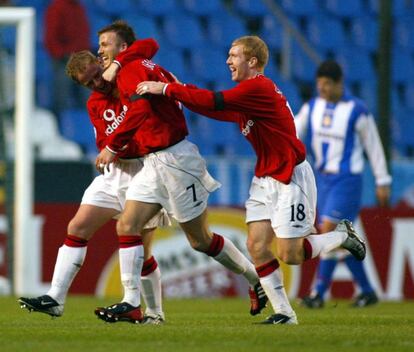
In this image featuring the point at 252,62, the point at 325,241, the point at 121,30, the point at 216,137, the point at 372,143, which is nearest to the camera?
the point at 252,62

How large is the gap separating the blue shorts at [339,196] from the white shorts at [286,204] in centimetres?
319

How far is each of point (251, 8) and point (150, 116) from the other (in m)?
10.0

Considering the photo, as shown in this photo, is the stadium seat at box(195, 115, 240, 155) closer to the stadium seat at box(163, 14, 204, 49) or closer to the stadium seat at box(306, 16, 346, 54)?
the stadium seat at box(163, 14, 204, 49)

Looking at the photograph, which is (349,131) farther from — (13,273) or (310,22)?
(310,22)

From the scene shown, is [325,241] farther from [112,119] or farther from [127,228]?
[112,119]

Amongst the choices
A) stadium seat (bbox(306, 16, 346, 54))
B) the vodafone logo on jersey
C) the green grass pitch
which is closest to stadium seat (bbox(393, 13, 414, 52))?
stadium seat (bbox(306, 16, 346, 54))

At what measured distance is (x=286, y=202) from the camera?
795 cm

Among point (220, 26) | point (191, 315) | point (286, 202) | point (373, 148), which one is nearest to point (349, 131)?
point (373, 148)

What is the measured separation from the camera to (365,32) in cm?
1831

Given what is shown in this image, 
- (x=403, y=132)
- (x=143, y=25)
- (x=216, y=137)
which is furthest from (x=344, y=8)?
(x=216, y=137)

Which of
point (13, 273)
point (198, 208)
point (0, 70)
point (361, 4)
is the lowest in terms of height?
point (13, 273)

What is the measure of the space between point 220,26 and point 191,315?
28.5 ft

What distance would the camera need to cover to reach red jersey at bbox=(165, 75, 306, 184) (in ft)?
25.2

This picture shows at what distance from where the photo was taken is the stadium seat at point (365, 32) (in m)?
18.2
